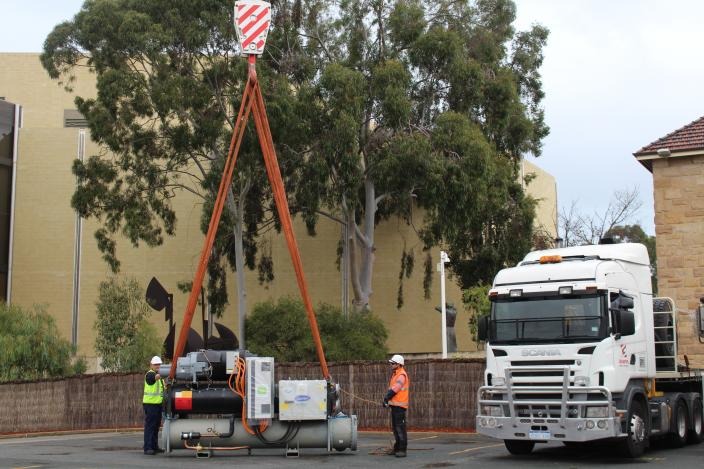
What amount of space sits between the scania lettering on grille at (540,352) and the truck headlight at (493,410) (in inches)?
40.5

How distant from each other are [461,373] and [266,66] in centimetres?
1600

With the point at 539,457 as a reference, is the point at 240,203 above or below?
above

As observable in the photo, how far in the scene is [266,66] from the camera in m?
35.7

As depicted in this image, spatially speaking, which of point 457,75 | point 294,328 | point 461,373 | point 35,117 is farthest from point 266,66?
point 35,117

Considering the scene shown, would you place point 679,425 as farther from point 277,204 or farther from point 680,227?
point 680,227

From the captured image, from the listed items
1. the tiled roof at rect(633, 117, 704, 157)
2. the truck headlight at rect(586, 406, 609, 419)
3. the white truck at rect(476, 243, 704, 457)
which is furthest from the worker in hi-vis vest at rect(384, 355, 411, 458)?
the tiled roof at rect(633, 117, 704, 157)

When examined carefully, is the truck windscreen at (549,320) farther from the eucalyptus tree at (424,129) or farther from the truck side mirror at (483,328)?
the eucalyptus tree at (424,129)

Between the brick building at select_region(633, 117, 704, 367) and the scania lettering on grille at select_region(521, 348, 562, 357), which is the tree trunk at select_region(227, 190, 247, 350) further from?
the scania lettering on grille at select_region(521, 348, 562, 357)

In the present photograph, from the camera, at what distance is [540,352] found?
15.7 metres

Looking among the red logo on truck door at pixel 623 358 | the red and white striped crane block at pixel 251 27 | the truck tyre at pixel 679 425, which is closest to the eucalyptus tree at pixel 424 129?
the red and white striped crane block at pixel 251 27

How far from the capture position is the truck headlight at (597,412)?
1502 cm

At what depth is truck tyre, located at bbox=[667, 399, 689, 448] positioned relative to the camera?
17.7 m

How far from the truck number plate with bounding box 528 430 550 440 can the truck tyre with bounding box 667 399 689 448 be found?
3.50m

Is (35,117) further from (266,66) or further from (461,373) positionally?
(461,373)
